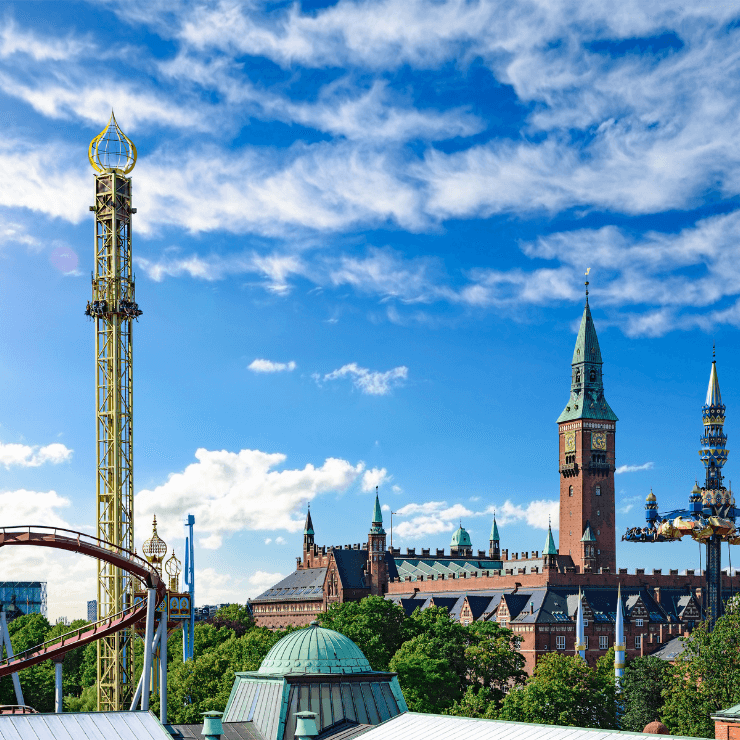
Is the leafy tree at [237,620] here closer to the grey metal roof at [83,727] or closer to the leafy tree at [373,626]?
the leafy tree at [373,626]

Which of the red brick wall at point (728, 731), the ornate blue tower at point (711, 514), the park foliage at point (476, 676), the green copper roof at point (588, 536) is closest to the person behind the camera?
the red brick wall at point (728, 731)

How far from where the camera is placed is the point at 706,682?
237 feet

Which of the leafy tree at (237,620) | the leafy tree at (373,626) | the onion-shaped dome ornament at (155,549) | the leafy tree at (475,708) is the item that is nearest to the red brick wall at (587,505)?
the leafy tree at (237,620)

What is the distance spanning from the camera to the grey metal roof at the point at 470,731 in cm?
3094

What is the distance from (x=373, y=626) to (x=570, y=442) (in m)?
82.5

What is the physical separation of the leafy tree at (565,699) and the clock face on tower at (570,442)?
8461 centimetres

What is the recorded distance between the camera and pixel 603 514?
170 m

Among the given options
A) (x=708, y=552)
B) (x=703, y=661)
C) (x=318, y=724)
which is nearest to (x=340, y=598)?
(x=708, y=552)

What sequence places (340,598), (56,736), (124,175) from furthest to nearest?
(340,598) → (124,175) → (56,736)

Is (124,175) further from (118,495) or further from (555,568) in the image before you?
(555,568)

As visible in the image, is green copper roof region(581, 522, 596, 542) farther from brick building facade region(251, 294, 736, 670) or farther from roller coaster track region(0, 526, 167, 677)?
roller coaster track region(0, 526, 167, 677)

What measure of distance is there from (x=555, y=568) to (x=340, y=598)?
46.5 metres

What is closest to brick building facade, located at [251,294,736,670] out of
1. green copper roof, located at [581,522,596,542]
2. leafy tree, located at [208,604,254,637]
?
green copper roof, located at [581,522,596,542]

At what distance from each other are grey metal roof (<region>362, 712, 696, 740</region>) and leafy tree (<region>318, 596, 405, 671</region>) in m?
57.0
